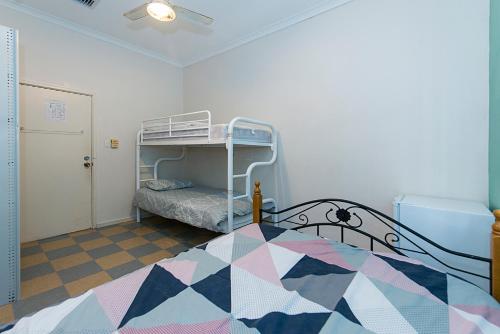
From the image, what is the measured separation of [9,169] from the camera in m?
1.75

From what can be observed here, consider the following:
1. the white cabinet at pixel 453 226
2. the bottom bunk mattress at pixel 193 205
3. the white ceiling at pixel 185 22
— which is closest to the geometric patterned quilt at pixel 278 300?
the white cabinet at pixel 453 226

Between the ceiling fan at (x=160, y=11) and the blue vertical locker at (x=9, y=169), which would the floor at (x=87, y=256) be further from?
the ceiling fan at (x=160, y=11)

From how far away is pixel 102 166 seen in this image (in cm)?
344

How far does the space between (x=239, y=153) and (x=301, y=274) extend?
255cm

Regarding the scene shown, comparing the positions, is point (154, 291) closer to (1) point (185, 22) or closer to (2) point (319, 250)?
(2) point (319, 250)

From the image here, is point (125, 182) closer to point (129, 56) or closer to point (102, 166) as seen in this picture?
point (102, 166)

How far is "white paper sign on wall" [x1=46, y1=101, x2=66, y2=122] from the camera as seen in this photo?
2.97 m

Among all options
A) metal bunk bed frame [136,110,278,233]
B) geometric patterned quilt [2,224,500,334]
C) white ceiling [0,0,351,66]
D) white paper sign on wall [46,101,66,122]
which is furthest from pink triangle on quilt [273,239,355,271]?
white paper sign on wall [46,101,66,122]

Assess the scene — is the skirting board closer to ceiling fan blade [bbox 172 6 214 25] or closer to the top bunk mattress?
the top bunk mattress

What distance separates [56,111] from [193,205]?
7.25ft

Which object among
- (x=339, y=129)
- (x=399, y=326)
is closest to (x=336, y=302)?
(x=399, y=326)

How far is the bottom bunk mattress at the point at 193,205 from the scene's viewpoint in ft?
7.95

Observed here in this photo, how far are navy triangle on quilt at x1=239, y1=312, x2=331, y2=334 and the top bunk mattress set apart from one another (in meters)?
1.90

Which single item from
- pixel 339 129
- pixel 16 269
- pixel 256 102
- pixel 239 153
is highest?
pixel 256 102
